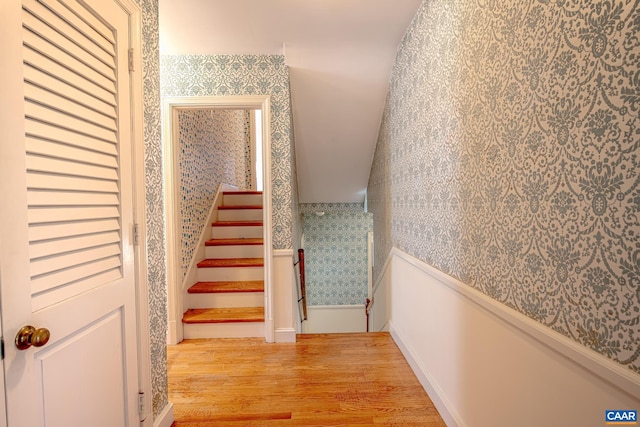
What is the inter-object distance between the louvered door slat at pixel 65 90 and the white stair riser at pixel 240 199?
9.84ft

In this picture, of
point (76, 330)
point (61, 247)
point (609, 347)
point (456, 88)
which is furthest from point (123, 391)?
point (456, 88)

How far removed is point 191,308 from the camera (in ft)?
10.1

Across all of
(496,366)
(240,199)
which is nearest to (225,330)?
(240,199)

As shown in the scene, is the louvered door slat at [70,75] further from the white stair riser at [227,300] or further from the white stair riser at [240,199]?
the white stair riser at [240,199]

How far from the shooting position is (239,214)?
4.13m

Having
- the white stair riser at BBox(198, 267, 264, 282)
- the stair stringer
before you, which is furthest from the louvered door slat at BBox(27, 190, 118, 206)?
the white stair riser at BBox(198, 267, 264, 282)

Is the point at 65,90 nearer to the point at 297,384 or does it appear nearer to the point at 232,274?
the point at 297,384

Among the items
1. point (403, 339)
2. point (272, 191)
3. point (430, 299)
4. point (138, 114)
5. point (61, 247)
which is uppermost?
point (138, 114)

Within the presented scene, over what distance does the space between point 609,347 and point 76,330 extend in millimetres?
1611

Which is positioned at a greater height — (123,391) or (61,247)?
(61,247)

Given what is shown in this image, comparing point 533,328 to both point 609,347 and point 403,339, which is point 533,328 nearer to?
point 609,347

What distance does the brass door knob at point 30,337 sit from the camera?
87cm

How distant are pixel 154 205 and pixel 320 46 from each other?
1.86m

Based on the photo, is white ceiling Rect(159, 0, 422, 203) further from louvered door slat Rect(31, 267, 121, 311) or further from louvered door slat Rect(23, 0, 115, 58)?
louvered door slat Rect(31, 267, 121, 311)
